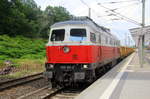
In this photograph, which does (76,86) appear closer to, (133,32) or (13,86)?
(13,86)

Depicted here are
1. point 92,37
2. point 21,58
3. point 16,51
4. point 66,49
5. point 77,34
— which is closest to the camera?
point 66,49

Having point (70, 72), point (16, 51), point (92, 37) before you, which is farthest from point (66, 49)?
point (16, 51)

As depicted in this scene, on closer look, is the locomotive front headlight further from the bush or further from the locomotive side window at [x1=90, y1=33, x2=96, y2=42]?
the bush

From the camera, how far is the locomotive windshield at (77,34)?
12.7m

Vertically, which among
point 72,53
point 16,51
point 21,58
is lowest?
point 21,58

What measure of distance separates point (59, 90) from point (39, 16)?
64379 millimetres

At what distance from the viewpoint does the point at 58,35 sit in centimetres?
1309

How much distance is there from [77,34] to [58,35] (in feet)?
3.16

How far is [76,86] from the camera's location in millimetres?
13930

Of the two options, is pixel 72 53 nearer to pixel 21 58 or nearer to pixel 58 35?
pixel 58 35

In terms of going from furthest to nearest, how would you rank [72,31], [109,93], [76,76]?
[72,31] < [76,76] < [109,93]

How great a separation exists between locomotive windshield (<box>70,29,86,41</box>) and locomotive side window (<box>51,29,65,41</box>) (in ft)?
1.48

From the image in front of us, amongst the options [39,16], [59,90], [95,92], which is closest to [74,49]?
[59,90]

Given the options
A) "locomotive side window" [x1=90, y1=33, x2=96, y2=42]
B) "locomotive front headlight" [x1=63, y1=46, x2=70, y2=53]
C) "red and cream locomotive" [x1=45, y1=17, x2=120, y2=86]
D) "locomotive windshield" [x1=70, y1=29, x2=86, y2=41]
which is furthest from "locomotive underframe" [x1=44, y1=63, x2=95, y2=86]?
"locomotive side window" [x1=90, y1=33, x2=96, y2=42]
